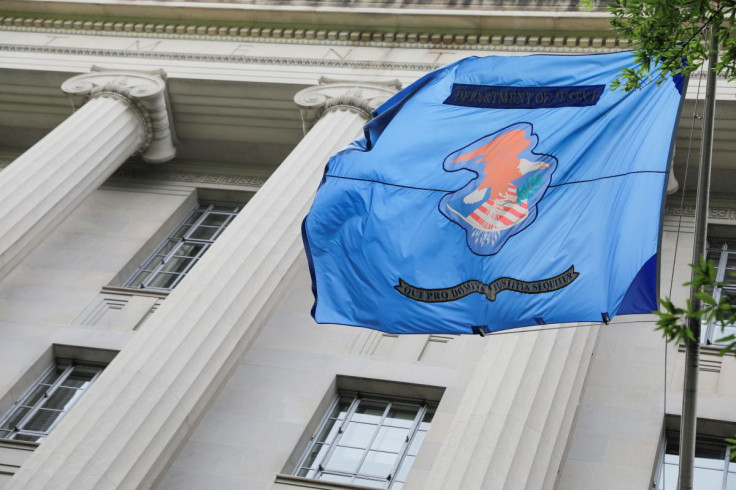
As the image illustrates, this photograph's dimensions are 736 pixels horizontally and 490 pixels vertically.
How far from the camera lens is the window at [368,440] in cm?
1667

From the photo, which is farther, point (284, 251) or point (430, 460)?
point (284, 251)

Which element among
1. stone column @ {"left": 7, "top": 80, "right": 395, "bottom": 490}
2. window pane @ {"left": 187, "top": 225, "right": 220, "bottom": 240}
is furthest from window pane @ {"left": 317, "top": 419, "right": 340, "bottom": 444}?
window pane @ {"left": 187, "top": 225, "right": 220, "bottom": 240}

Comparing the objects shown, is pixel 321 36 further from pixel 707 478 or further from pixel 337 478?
pixel 707 478

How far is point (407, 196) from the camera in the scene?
14.3 metres

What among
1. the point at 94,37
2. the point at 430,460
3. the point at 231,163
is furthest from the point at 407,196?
the point at 94,37

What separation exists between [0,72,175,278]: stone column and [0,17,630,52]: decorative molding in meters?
2.07

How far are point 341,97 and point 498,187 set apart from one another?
890 cm

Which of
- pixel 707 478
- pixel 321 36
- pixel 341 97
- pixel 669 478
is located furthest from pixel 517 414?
pixel 321 36

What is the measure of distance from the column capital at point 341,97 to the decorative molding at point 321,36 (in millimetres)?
1676

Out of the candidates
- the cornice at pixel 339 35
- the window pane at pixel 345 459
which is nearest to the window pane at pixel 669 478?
the window pane at pixel 345 459

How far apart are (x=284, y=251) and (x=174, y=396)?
145 inches

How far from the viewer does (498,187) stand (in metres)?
13.6

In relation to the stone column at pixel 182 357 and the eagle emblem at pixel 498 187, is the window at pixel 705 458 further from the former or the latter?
the stone column at pixel 182 357

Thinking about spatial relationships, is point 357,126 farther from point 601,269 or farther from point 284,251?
point 601,269
